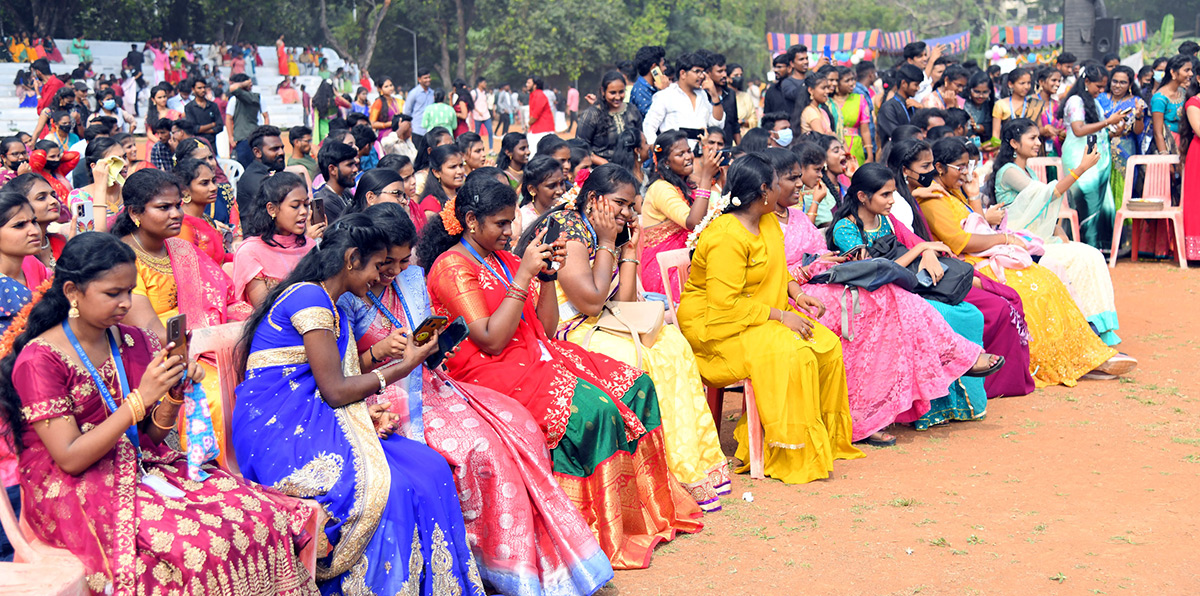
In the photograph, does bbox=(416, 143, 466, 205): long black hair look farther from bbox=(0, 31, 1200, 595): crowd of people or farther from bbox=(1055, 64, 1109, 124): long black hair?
bbox=(1055, 64, 1109, 124): long black hair

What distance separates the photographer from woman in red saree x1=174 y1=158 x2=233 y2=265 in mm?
5184

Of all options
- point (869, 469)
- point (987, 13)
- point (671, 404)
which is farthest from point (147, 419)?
point (987, 13)

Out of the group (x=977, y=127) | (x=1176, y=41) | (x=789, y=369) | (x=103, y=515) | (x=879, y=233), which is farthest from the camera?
(x=1176, y=41)

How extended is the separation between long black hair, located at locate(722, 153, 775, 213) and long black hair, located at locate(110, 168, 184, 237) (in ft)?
8.26

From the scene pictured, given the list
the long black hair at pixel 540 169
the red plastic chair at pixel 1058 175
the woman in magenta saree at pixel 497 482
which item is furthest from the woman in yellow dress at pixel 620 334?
the red plastic chair at pixel 1058 175

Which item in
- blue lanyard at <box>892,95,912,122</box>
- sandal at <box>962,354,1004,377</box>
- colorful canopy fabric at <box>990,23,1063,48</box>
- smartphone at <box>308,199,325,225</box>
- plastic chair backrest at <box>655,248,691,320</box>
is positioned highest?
colorful canopy fabric at <box>990,23,1063,48</box>

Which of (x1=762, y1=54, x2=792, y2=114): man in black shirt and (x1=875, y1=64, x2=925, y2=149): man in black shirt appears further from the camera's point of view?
(x1=762, y1=54, x2=792, y2=114): man in black shirt

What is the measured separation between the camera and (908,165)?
20.9 ft

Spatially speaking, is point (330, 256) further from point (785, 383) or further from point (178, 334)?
point (785, 383)

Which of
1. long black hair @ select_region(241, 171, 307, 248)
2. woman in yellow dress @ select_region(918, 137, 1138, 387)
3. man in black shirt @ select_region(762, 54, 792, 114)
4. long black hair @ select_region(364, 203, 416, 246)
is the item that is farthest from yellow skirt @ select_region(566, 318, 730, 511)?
man in black shirt @ select_region(762, 54, 792, 114)

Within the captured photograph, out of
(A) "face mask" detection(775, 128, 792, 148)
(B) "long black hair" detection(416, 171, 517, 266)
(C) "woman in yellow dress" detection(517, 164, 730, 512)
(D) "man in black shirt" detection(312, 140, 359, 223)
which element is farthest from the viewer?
(A) "face mask" detection(775, 128, 792, 148)

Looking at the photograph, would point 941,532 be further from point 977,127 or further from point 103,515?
point 977,127

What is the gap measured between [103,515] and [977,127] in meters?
8.93

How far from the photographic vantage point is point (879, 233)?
19.3 feet
